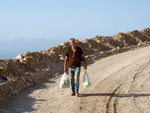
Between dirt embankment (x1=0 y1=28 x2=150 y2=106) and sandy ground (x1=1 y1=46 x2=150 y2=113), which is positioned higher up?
dirt embankment (x1=0 y1=28 x2=150 y2=106)

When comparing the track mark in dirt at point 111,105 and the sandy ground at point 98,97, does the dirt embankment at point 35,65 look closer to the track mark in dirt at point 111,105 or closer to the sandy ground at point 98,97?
the sandy ground at point 98,97

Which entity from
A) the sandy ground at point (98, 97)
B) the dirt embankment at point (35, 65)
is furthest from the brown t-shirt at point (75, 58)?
the dirt embankment at point (35, 65)

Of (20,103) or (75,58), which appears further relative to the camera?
(20,103)

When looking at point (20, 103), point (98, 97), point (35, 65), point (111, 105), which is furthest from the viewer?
point (35, 65)

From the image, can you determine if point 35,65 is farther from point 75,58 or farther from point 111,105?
point 111,105

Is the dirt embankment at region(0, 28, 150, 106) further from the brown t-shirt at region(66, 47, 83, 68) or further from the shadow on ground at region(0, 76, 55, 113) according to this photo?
the brown t-shirt at region(66, 47, 83, 68)

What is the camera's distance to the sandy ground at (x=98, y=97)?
603cm

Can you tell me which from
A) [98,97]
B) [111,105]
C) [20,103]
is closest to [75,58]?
[98,97]

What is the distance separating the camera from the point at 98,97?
6.81 m

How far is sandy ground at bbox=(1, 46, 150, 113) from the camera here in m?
6.03

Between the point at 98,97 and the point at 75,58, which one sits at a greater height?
the point at 75,58

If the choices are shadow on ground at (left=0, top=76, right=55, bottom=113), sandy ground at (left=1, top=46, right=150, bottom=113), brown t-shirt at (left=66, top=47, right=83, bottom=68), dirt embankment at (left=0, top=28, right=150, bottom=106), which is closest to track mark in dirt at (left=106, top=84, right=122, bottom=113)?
sandy ground at (left=1, top=46, right=150, bottom=113)

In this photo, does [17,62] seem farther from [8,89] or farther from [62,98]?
[62,98]

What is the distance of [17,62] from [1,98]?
3.37 metres
